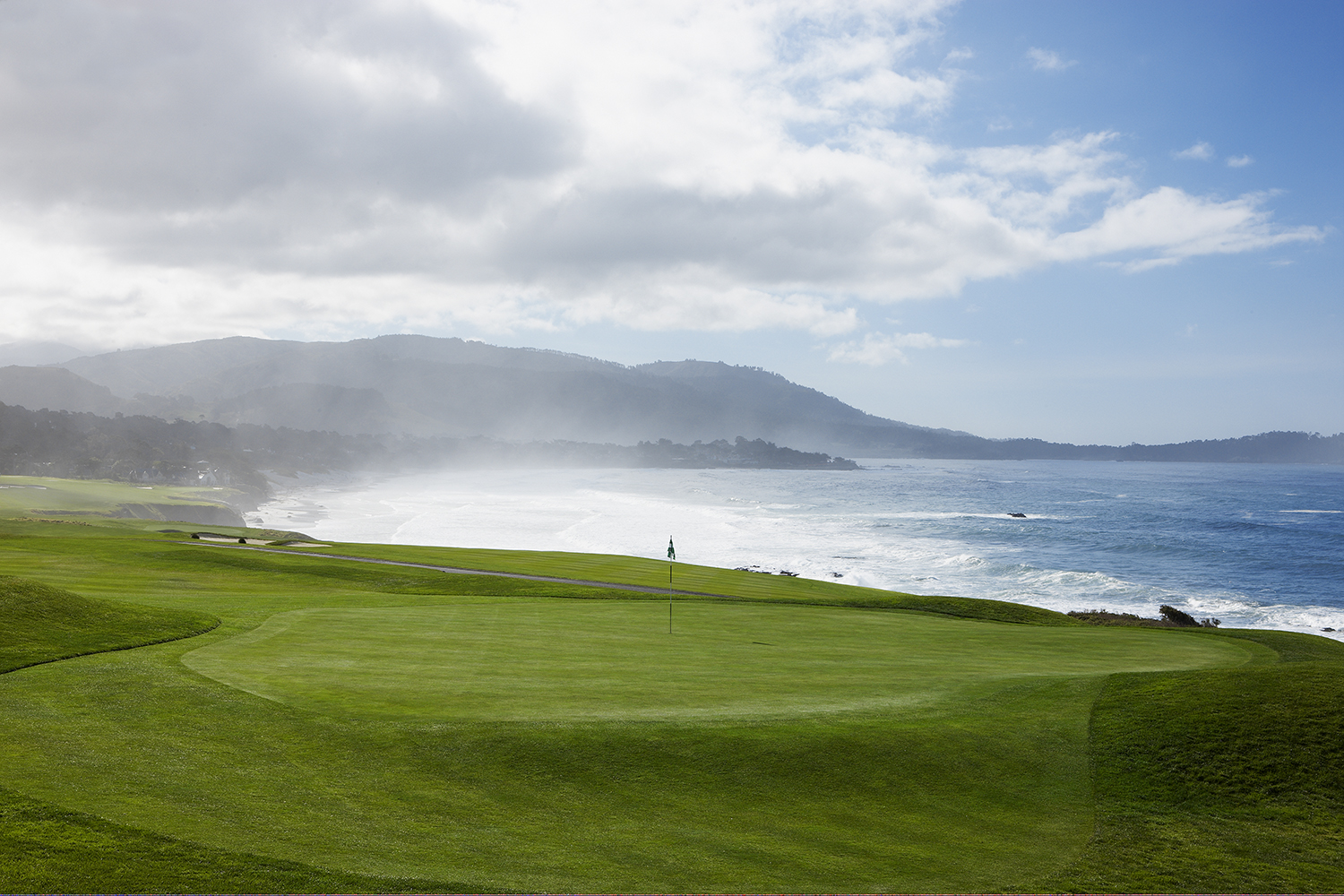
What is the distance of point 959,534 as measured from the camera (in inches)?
2889

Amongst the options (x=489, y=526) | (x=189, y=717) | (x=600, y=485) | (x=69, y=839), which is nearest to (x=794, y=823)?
(x=69, y=839)

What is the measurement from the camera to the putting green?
11570 mm

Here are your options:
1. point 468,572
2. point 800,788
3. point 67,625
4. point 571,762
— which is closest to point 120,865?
point 571,762

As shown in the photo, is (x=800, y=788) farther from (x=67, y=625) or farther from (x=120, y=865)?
(x=67, y=625)

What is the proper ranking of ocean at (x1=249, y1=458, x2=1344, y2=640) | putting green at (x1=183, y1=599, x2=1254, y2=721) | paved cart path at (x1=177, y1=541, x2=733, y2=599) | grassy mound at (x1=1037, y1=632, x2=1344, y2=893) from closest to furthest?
grassy mound at (x1=1037, y1=632, x2=1344, y2=893) → putting green at (x1=183, y1=599, x2=1254, y2=721) → paved cart path at (x1=177, y1=541, x2=733, y2=599) → ocean at (x1=249, y1=458, x2=1344, y2=640)

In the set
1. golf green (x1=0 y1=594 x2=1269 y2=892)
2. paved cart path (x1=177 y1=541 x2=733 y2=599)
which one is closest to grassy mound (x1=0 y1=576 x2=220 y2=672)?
golf green (x1=0 y1=594 x2=1269 y2=892)

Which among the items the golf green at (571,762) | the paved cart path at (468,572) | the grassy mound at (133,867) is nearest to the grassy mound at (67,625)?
the golf green at (571,762)

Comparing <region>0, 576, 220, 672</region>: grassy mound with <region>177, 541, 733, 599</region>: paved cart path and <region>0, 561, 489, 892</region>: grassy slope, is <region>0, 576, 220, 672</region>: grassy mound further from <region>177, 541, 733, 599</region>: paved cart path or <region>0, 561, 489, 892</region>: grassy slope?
<region>177, 541, 733, 599</region>: paved cart path

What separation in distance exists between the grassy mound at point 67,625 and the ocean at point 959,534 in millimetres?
37716

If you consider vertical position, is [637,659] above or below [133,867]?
below

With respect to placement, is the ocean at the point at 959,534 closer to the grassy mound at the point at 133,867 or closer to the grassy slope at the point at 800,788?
the grassy slope at the point at 800,788

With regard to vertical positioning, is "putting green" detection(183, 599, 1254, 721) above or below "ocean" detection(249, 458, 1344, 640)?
above

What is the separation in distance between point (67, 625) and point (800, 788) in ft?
47.0

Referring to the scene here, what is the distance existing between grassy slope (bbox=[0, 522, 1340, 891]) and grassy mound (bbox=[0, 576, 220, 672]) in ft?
4.54
